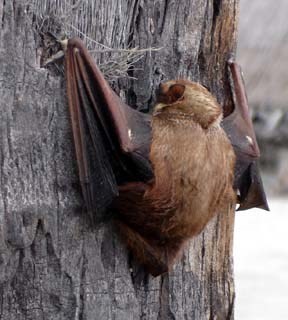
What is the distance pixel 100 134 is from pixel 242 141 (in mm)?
476

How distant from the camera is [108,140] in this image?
2.72m

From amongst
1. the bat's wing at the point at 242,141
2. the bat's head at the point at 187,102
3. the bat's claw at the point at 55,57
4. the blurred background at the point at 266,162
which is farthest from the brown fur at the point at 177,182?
the blurred background at the point at 266,162

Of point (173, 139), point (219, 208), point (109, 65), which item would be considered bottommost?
point (219, 208)

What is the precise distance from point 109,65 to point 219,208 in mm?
509

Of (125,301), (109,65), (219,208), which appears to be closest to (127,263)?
(125,301)

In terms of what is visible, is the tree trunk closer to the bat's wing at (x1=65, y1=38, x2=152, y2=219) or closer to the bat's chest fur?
the bat's wing at (x1=65, y1=38, x2=152, y2=219)

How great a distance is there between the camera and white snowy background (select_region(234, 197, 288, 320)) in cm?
842

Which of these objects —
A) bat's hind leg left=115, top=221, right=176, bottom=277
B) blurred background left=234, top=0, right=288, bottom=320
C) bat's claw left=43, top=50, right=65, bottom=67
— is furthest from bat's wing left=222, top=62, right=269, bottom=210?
blurred background left=234, top=0, right=288, bottom=320

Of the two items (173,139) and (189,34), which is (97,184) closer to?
(173,139)

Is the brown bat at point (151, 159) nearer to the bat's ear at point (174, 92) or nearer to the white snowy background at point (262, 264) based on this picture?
the bat's ear at point (174, 92)

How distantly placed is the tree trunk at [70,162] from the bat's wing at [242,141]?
10 centimetres

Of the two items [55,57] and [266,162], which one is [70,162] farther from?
[266,162]

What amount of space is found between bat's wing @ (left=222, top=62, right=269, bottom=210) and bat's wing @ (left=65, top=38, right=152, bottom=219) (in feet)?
1.09

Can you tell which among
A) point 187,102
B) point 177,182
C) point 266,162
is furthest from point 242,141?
point 266,162
